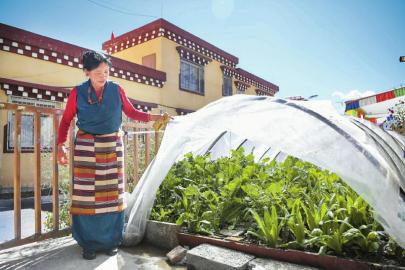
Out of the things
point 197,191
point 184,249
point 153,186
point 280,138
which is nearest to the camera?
point 280,138

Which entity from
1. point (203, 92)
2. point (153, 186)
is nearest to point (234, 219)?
point (153, 186)

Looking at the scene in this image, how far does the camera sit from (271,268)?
95.7 inches

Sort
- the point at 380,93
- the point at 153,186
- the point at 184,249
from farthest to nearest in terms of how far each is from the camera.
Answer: the point at 380,93
the point at 153,186
the point at 184,249

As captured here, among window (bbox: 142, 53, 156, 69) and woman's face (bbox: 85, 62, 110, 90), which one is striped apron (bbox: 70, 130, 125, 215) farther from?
window (bbox: 142, 53, 156, 69)

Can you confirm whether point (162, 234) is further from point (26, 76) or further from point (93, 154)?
point (26, 76)

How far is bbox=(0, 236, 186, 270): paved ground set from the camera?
8.90 ft

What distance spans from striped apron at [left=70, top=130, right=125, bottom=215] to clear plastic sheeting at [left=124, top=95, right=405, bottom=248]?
0.54 meters

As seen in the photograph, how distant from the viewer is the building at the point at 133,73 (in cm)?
830

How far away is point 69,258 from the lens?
287cm

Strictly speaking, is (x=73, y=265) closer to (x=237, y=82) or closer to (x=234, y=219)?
(x=234, y=219)

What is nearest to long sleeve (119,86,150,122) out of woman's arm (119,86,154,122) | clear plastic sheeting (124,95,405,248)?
woman's arm (119,86,154,122)

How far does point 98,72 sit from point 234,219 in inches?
86.9

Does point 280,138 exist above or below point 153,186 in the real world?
above

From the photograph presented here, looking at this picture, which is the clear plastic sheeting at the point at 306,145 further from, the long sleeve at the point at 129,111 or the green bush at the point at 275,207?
the long sleeve at the point at 129,111
